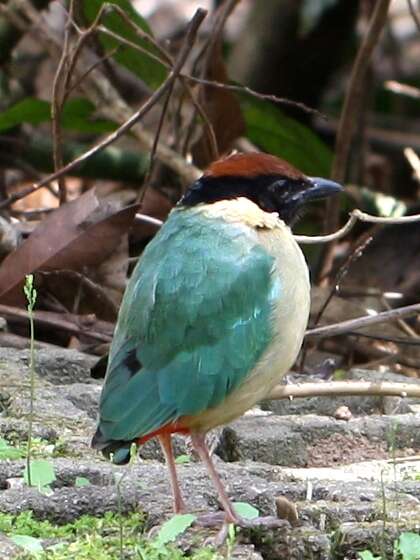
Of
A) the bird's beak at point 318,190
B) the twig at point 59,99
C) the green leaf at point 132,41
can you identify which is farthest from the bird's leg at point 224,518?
the green leaf at point 132,41

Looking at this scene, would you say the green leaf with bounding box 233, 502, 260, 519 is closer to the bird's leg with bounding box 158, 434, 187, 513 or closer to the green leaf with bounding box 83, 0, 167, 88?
the bird's leg with bounding box 158, 434, 187, 513

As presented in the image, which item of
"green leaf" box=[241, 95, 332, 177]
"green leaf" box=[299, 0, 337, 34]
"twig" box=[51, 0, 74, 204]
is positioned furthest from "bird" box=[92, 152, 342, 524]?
"green leaf" box=[299, 0, 337, 34]

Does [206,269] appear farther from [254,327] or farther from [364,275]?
[364,275]

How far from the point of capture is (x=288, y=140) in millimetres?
7562

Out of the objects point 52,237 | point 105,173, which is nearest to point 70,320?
point 52,237

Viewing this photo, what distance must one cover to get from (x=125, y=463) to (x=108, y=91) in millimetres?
3559

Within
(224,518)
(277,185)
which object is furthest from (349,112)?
(224,518)

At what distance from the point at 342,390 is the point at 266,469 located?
1.96 feet

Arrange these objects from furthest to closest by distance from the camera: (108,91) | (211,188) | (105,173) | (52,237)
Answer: (105,173), (108,91), (52,237), (211,188)

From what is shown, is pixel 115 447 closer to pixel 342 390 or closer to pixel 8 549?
pixel 8 549

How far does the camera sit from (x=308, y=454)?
4.44m

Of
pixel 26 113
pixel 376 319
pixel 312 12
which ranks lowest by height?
pixel 376 319

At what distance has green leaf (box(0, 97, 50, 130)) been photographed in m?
6.91

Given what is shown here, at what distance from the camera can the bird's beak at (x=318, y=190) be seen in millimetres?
4547
